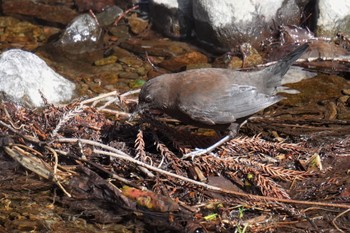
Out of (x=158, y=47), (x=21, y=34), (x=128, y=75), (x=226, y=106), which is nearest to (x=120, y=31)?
(x=158, y=47)

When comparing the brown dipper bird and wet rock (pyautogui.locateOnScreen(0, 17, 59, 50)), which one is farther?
wet rock (pyautogui.locateOnScreen(0, 17, 59, 50))

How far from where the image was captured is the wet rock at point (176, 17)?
865 centimetres

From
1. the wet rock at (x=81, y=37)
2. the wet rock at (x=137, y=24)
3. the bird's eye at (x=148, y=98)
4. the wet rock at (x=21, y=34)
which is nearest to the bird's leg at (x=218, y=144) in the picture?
the bird's eye at (x=148, y=98)

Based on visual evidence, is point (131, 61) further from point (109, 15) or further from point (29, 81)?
point (29, 81)

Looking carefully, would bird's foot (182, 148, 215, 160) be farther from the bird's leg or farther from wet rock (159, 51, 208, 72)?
wet rock (159, 51, 208, 72)

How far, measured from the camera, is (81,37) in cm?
845

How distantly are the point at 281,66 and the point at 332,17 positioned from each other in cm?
281

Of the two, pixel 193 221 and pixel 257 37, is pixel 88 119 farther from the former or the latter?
pixel 257 37

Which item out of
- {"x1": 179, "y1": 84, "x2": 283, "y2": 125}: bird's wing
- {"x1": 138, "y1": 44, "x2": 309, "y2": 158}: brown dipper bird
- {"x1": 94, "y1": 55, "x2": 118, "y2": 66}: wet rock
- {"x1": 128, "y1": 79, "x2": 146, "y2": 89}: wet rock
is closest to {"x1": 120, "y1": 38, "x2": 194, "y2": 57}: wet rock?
{"x1": 94, "y1": 55, "x2": 118, "y2": 66}: wet rock

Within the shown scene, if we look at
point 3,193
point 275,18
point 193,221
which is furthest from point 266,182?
point 275,18

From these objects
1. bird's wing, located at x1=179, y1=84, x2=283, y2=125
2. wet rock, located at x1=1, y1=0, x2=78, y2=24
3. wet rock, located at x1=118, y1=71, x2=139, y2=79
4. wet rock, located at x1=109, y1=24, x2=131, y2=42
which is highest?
wet rock, located at x1=1, y1=0, x2=78, y2=24

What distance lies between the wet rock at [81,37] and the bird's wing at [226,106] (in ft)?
11.1

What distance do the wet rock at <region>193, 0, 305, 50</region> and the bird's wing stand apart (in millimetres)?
2876

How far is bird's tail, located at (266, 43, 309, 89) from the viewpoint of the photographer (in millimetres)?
5473
